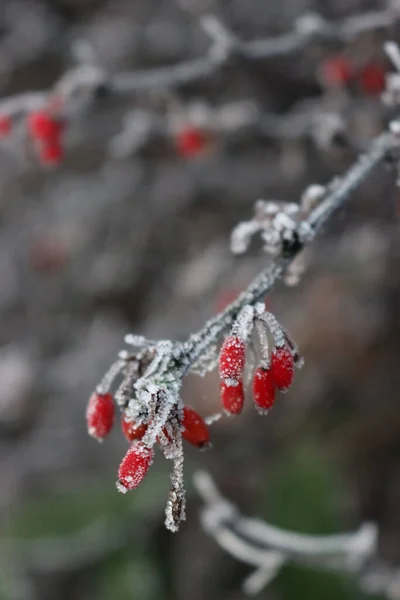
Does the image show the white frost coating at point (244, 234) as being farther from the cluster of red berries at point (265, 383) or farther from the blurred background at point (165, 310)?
the blurred background at point (165, 310)

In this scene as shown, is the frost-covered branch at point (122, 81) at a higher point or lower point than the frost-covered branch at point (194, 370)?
higher

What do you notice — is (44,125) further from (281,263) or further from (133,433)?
(133,433)

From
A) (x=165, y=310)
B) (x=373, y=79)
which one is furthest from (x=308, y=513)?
(x=373, y=79)

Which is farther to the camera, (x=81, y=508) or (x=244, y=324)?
(x=81, y=508)

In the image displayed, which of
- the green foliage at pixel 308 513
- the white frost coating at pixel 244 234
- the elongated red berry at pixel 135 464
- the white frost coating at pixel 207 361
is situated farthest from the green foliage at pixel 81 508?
the elongated red berry at pixel 135 464

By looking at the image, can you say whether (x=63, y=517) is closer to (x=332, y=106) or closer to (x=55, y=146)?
(x=55, y=146)

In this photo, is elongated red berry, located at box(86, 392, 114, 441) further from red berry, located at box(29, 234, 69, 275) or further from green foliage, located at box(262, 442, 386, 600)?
red berry, located at box(29, 234, 69, 275)

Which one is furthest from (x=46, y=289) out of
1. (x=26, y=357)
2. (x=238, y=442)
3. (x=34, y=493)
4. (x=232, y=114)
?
(x=232, y=114)
